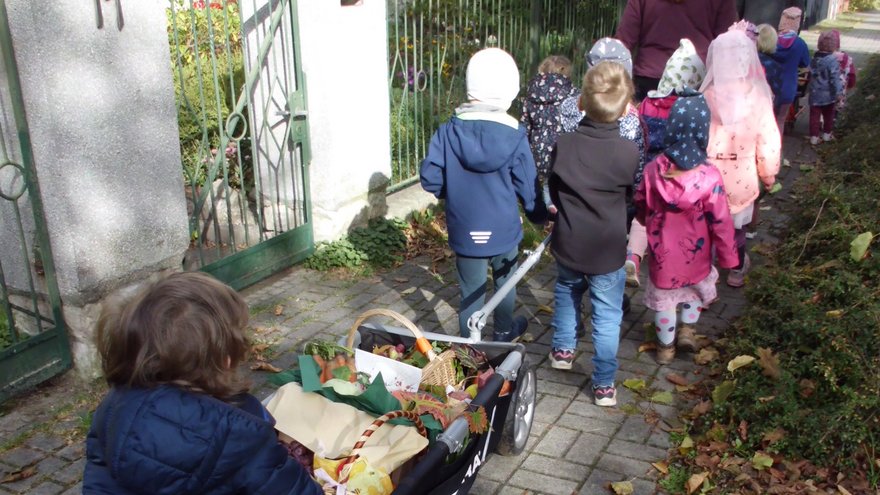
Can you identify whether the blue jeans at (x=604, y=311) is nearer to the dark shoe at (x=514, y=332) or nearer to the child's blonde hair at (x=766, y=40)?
the dark shoe at (x=514, y=332)

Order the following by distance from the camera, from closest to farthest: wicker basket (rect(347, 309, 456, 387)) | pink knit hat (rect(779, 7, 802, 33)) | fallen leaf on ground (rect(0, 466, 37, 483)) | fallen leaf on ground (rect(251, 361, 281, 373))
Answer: wicker basket (rect(347, 309, 456, 387))
fallen leaf on ground (rect(0, 466, 37, 483))
fallen leaf on ground (rect(251, 361, 281, 373))
pink knit hat (rect(779, 7, 802, 33))

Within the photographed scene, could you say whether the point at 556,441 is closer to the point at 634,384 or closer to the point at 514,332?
the point at 634,384

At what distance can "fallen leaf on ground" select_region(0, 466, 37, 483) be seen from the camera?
376 centimetres

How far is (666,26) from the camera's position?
23.5ft

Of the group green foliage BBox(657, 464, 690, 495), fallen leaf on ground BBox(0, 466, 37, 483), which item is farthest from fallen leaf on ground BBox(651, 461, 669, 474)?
fallen leaf on ground BBox(0, 466, 37, 483)

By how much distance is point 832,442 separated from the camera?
3.63m

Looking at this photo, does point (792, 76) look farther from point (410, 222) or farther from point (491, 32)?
point (410, 222)

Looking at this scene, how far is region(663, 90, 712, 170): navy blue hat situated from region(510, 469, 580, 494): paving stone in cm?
179

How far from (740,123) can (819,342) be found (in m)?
1.71

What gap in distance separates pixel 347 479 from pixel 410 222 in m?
4.58

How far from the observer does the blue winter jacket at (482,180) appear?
4336 millimetres

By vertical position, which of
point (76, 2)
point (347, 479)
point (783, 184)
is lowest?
point (783, 184)

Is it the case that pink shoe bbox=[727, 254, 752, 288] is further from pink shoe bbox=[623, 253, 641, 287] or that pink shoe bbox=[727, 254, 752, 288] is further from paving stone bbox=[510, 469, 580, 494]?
paving stone bbox=[510, 469, 580, 494]

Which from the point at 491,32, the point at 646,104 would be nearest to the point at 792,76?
the point at 491,32
